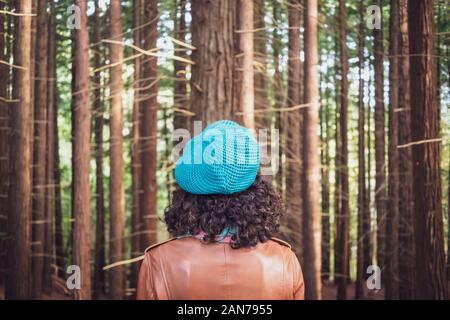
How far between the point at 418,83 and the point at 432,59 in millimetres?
309

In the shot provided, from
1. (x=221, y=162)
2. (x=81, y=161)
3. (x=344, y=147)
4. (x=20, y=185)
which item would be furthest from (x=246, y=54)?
(x=344, y=147)

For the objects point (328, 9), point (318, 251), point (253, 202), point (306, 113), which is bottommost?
point (318, 251)

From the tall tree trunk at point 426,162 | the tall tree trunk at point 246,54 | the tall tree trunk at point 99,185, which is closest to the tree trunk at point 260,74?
the tall tree trunk at point 246,54

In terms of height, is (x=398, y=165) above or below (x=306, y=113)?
below

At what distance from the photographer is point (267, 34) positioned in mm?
13031

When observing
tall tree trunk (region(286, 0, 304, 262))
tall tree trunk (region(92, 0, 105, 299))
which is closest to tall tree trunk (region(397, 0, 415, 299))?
tall tree trunk (region(286, 0, 304, 262))

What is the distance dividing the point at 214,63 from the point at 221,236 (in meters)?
3.61

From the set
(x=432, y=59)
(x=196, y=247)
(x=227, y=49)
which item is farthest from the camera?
(x=432, y=59)

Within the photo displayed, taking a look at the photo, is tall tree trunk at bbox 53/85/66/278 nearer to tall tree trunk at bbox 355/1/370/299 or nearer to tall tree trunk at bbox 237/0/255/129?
tall tree trunk at bbox 355/1/370/299

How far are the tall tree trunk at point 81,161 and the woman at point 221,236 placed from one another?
754cm
